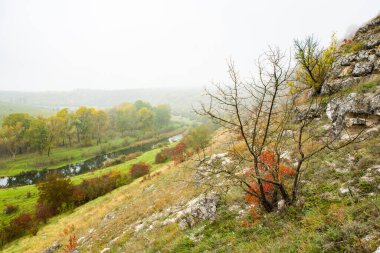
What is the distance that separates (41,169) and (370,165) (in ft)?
261

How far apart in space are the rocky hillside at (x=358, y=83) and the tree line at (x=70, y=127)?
8105 cm

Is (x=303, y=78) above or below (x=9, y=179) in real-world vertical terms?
above

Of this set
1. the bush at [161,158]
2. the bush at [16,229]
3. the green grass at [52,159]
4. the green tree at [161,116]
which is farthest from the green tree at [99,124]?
the bush at [16,229]

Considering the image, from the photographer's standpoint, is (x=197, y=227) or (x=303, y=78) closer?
(x=197, y=227)

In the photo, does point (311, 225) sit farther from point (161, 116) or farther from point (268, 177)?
point (161, 116)

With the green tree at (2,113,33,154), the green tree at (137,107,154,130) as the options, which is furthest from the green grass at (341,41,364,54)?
the green tree at (137,107,154,130)

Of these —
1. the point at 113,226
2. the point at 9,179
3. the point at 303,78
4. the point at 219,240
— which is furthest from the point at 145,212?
the point at 9,179

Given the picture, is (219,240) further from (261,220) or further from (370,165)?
(370,165)

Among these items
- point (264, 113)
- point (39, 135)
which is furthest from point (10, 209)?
point (264, 113)

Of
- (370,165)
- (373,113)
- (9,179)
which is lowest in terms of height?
(9,179)

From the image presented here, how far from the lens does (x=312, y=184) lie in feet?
31.6

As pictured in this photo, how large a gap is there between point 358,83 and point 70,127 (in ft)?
301

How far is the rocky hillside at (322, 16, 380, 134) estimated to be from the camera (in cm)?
1283

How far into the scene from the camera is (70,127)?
281 feet
